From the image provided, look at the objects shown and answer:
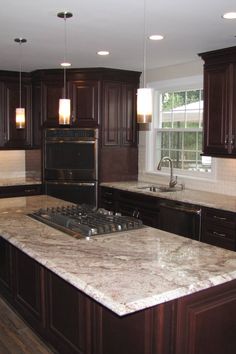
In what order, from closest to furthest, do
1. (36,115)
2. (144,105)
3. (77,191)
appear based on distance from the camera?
1. (144,105)
2. (77,191)
3. (36,115)

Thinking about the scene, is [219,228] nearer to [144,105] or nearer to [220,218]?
[220,218]

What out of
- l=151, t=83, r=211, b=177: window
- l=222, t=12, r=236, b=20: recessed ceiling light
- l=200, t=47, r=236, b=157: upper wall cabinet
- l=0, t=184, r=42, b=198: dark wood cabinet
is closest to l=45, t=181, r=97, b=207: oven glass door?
l=0, t=184, r=42, b=198: dark wood cabinet

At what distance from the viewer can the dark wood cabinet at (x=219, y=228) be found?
3875mm

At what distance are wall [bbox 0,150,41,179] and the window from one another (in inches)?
73.8

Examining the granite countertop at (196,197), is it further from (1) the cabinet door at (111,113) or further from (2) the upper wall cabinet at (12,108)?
(2) the upper wall cabinet at (12,108)

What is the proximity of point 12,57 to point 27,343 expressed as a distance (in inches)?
127

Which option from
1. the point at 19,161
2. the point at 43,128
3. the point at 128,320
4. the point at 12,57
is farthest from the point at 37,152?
the point at 128,320

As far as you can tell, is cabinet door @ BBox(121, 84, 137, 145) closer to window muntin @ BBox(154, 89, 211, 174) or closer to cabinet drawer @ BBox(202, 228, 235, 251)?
window muntin @ BBox(154, 89, 211, 174)

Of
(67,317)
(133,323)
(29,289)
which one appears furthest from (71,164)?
(133,323)

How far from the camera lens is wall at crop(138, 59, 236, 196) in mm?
4703

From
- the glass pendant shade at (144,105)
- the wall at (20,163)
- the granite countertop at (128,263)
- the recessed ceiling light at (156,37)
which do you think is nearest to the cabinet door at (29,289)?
the granite countertop at (128,263)

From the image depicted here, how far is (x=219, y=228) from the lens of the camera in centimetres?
400

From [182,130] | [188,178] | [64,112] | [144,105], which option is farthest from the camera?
[182,130]

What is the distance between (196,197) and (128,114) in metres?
1.88
